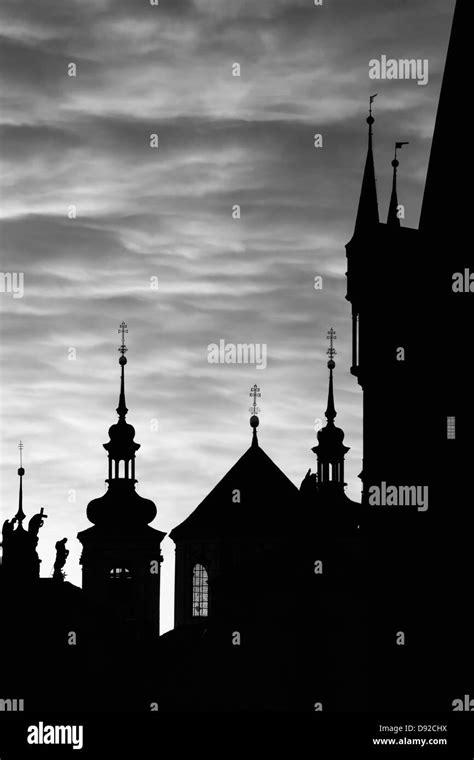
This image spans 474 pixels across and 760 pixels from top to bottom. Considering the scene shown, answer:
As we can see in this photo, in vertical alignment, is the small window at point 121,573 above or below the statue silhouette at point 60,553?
above

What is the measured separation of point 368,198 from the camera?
83562 mm

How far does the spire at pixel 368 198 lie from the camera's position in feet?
271

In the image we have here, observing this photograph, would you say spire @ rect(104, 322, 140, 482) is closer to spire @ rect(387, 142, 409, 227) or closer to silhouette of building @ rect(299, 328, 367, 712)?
silhouette of building @ rect(299, 328, 367, 712)

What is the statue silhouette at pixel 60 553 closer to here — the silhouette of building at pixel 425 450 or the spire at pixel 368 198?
the spire at pixel 368 198

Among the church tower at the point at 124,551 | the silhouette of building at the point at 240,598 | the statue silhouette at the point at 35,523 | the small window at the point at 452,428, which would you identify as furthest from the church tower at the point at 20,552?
the small window at the point at 452,428

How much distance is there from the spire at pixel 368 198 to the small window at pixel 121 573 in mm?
48625

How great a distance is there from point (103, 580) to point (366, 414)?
177ft

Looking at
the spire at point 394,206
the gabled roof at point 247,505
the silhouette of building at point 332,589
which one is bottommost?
the silhouette of building at point 332,589

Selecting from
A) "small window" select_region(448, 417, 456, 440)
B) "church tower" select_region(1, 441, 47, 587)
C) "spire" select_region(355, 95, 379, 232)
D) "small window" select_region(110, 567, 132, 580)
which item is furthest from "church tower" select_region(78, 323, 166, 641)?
"small window" select_region(448, 417, 456, 440)

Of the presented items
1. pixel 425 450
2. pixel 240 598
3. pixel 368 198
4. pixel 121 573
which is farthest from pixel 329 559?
pixel 425 450

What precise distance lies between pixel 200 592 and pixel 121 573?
5535 mm

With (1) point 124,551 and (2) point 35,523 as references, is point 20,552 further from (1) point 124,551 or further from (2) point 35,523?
(1) point 124,551

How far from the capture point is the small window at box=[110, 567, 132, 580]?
416 feet

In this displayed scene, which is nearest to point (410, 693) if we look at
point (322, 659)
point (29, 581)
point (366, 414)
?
point (366, 414)
